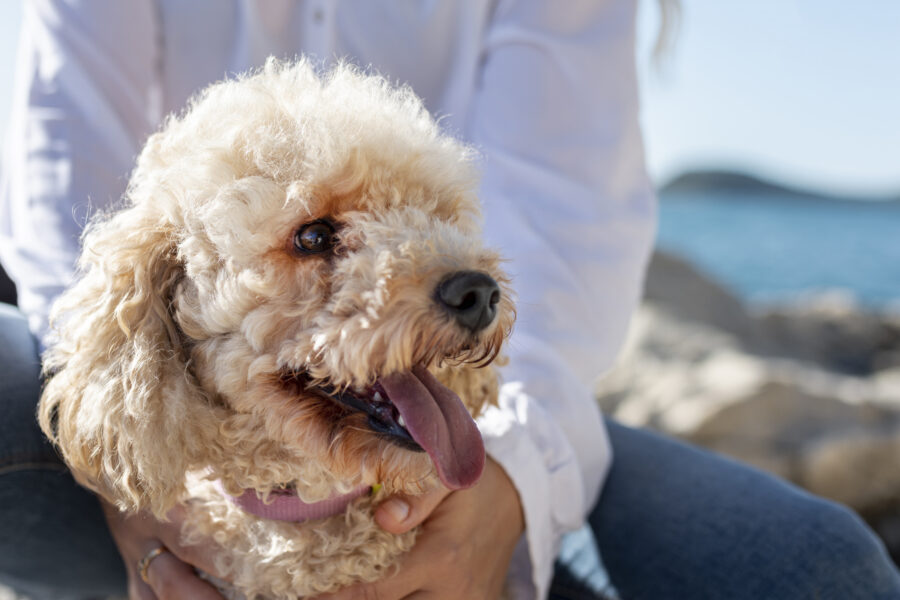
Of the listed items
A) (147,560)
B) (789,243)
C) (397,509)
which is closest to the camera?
(397,509)

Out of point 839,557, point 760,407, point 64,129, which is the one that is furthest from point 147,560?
point 760,407

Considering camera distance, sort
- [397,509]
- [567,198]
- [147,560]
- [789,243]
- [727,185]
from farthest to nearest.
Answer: [727,185]
[789,243]
[567,198]
[147,560]
[397,509]

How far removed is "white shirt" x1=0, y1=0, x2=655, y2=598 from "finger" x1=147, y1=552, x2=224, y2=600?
529 mm

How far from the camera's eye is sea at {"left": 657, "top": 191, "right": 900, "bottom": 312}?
10766mm

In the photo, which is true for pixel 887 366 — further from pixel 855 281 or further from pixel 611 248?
pixel 855 281

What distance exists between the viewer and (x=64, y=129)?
1.56 m

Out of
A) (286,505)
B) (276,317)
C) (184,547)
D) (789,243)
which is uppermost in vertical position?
(276,317)

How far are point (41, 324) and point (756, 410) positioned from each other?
2.65m

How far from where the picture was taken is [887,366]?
17.1 ft

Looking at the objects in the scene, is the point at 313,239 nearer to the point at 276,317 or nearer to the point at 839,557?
the point at 276,317

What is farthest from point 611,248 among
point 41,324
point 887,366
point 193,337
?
point 887,366

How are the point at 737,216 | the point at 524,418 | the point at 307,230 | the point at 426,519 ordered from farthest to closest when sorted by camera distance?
the point at 737,216 < the point at 524,418 < the point at 426,519 < the point at 307,230

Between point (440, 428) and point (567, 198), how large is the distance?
825 mm

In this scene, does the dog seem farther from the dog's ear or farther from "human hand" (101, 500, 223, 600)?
"human hand" (101, 500, 223, 600)
